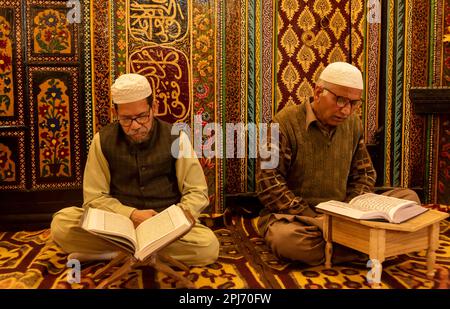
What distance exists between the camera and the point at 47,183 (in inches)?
141

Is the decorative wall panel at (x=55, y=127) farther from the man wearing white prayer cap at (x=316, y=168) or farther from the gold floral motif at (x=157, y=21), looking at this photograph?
the man wearing white prayer cap at (x=316, y=168)

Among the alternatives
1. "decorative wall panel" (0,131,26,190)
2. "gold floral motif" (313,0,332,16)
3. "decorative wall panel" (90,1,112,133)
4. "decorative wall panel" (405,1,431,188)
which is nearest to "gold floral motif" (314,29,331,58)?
"gold floral motif" (313,0,332,16)

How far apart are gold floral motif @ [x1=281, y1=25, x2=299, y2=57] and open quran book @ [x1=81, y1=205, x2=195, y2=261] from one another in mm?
1926

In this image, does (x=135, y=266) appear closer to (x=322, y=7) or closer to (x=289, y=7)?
(x=289, y=7)

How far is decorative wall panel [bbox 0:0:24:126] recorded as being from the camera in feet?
11.1

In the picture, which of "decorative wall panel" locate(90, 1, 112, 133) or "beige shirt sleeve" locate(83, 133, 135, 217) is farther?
"decorative wall panel" locate(90, 1, 112, 133)

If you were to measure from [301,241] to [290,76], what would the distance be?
5.34 ft

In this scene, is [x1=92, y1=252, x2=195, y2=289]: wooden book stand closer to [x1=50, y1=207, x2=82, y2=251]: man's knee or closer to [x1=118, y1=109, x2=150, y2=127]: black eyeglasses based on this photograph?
[x1=50, y1=207, x2=82, y2=251]: man's knee

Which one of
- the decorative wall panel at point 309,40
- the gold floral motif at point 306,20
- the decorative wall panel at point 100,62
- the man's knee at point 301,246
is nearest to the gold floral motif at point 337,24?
the decorative wall panel at point 309,40

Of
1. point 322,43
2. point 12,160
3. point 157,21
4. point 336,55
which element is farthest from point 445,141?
point 12,160

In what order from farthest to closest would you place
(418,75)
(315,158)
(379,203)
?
(418,75) → (315,158) → (379,203)

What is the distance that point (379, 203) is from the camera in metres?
2.45

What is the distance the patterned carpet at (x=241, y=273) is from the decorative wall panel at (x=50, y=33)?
131cm
